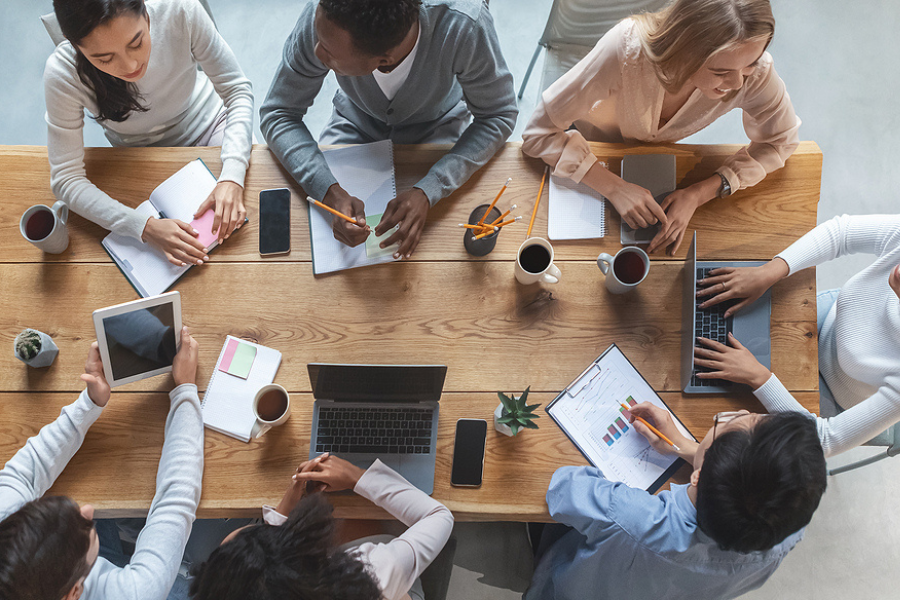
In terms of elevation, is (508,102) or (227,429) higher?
(508,102)

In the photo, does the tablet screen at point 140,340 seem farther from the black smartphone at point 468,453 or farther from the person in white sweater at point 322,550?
the black smartphone at point 468,453

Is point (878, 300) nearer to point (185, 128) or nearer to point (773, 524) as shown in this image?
point (773, 524)

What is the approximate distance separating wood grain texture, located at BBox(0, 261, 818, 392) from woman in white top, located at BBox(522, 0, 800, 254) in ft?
0.62

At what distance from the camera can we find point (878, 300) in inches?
59.3

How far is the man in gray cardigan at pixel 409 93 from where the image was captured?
135cm

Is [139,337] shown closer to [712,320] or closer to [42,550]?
[42,550]

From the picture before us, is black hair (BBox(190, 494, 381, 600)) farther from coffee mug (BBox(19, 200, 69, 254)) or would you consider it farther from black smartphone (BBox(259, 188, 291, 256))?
coffee mug (BBox(19, 200, 69, 254))

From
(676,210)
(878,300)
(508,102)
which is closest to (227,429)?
(508,102)

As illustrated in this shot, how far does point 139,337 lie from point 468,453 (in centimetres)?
80

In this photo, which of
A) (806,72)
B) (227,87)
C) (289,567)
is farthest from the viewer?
(806,72)

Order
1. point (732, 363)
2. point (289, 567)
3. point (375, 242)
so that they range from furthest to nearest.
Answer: point (375, 242), point (732, 363), point (289, 567)

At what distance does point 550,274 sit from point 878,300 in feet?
2.90

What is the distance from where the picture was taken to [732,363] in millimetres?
1396

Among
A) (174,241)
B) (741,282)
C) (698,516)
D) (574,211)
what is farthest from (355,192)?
(698,516)
